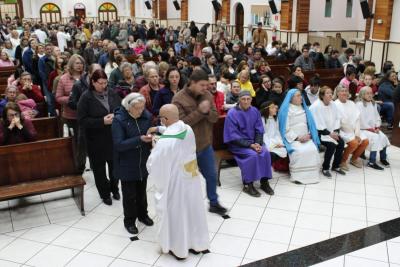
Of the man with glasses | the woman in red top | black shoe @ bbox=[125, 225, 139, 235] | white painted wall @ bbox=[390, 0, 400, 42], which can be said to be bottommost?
black shoe @ bbox=[125, 225, 139, 235]

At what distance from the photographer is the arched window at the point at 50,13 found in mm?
34688

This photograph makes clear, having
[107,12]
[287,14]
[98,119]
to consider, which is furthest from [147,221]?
[107,12]

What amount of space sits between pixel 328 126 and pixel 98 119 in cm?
356

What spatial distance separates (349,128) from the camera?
7004 millimetres

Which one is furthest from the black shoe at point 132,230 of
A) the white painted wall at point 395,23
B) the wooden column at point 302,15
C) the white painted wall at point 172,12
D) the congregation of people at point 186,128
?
the white painted wall at point 172,12

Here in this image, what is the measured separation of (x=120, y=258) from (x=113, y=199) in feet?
4.82

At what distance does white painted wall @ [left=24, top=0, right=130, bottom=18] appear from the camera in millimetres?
34469

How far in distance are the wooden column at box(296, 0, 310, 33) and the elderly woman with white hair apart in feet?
42.1

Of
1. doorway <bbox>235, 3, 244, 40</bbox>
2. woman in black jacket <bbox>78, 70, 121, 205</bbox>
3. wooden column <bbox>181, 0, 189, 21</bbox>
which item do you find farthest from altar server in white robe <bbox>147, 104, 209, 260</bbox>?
wooden column <bbox>181, 0, 189, 21</bbox>

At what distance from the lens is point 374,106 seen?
7.29 metres

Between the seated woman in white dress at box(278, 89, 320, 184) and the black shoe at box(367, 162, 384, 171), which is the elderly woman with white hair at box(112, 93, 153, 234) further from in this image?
the black shoe at box(367, 162, 384, 171)

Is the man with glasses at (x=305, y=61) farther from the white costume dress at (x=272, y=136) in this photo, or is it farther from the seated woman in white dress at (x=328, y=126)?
the white costume dress at (x=272, y=136)

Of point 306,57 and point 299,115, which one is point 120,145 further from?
point 306,57

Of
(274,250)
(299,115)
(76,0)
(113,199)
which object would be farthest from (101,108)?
(76,0)
